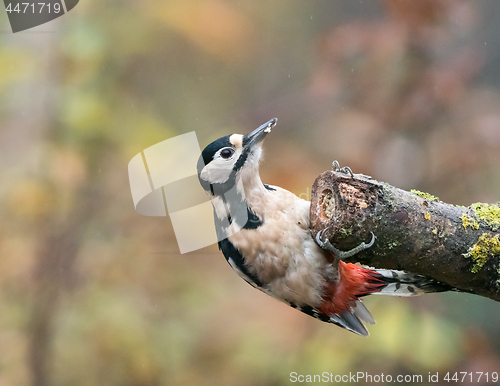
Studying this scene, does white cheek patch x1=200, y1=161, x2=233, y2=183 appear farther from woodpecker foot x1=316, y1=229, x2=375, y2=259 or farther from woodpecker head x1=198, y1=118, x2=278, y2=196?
woodpecker foot x1=316, y1=229, x2=375, y2=259

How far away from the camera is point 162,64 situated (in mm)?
3852

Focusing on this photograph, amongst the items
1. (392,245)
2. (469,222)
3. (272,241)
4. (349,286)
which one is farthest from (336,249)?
(349,286)

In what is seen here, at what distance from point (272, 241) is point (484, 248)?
0.85m

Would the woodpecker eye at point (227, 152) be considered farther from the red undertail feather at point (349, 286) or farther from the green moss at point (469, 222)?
the green moss at point (469, 222)

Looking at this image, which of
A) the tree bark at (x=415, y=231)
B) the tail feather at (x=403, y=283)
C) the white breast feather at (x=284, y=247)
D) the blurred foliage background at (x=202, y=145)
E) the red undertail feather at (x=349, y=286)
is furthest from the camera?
the blurred foliage background at (x=202, y=145)

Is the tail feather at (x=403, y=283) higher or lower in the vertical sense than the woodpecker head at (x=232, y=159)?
lower

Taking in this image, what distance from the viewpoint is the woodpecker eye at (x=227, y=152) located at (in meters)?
1.99

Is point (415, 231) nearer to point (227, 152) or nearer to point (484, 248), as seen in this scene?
point (484, 248)

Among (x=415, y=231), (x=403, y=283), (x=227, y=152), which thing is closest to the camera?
(x=415, y=231)

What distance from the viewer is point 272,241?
1.88 metres

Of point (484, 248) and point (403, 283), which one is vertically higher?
point (484, 248)

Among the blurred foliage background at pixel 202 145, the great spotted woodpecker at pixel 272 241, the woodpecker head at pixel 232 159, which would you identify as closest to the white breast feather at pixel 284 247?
the great spotted woodpecker at pixel 272 241

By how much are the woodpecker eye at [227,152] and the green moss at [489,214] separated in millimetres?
1069

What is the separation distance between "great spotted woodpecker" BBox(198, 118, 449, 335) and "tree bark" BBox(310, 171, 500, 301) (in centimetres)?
31
